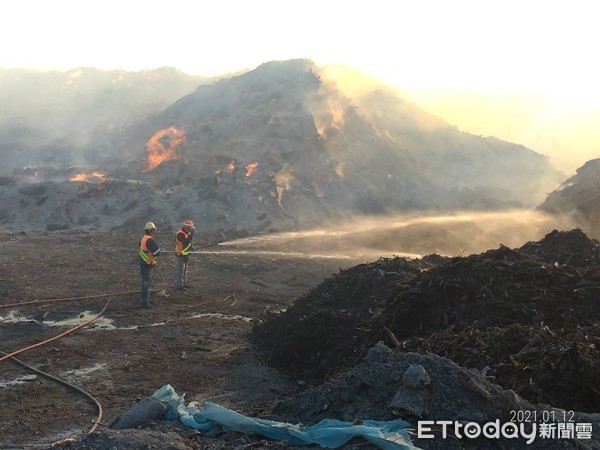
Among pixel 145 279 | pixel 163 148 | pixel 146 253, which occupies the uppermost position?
pixel 163 148

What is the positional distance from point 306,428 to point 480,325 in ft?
13.5

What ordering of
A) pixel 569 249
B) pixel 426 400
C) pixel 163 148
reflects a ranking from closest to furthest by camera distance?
pixel 426 400
pixel 569 249
pixel 163 148

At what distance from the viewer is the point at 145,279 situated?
40.7 ft

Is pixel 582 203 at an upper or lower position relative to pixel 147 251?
upper

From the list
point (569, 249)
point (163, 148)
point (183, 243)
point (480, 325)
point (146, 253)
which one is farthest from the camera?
point (163, 148)

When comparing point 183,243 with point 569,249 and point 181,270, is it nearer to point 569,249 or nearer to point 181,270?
point 181,270

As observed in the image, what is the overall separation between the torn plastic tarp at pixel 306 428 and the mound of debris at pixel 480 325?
189cm

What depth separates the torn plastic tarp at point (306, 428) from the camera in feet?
14.8

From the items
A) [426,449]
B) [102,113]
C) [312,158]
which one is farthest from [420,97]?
[426,449]

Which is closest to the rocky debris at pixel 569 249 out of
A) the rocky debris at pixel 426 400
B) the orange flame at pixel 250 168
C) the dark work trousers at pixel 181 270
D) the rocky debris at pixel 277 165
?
the rocky debris at pixel 426 400

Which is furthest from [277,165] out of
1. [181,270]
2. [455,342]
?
[455,342]

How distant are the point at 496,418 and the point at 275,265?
14472mm

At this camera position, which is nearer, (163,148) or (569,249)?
(569,249)

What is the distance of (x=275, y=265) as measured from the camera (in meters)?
19.0
